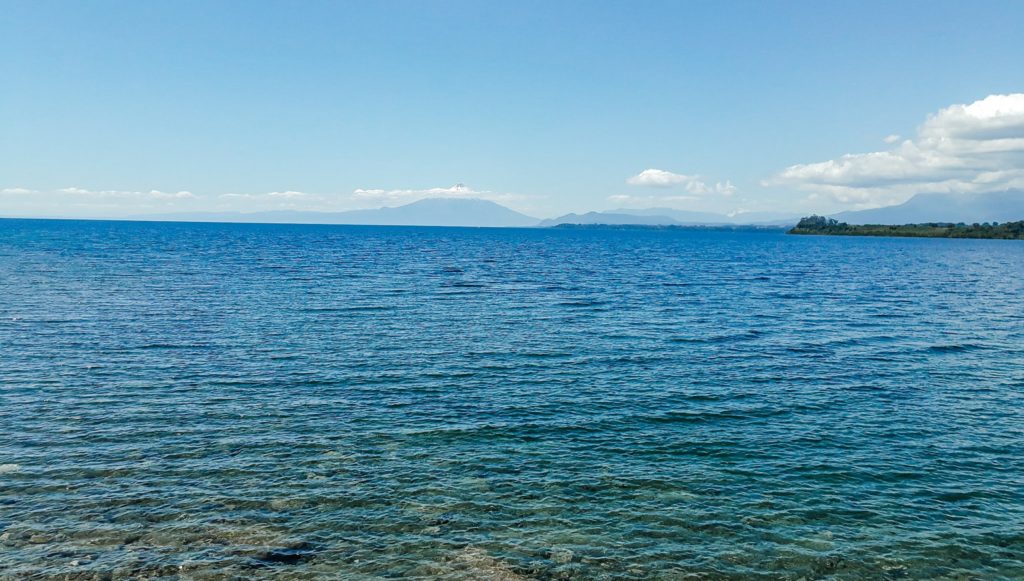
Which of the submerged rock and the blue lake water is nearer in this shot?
the submerged rock

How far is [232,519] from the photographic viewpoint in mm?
16609

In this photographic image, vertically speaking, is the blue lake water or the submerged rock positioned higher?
the blue lake water

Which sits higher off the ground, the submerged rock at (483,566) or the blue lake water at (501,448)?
the blue lake water at (501,448)

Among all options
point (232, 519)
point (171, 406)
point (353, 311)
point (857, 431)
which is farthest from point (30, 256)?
point (857, 431)

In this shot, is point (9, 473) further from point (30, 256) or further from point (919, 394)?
point (30, 256)

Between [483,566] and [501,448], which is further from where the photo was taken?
[501,448]

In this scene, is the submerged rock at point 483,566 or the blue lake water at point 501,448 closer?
the submerged rock at point 483,566

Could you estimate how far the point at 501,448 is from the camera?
21.9 m

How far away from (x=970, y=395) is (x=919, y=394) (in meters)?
2.32

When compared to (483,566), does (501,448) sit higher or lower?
higher

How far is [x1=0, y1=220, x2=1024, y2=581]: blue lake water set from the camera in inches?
604

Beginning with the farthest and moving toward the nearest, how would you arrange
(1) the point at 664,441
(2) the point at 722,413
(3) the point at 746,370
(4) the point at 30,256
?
(4) the point at 30,256 → (3) the point at 746,370 → (2) the point at 722,413 → (1) the point at 664,441

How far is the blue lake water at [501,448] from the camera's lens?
15.3m

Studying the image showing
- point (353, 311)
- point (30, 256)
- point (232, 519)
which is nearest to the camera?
point (232, 519)
